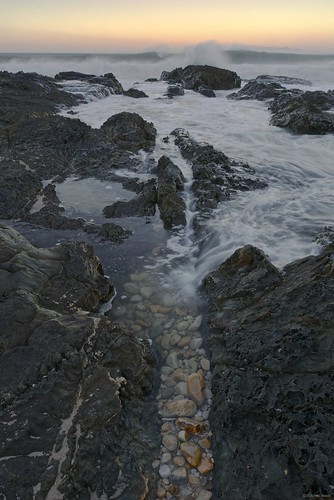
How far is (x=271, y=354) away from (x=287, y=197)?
5.45m

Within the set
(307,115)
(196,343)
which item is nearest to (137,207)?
(196,343)

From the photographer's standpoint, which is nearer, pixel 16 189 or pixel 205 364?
pixel 205 364

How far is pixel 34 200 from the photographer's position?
284 inches

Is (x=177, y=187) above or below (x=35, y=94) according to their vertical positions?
below

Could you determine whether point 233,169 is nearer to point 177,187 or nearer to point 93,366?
point 177,187

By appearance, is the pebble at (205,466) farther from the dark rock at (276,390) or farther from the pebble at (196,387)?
the pebble at (196,387)

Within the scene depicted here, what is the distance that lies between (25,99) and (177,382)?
15.4 m

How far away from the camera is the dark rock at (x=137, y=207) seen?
6841mm

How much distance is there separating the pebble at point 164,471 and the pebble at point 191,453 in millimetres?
167

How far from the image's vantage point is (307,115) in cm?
1235

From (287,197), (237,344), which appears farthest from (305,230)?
(237,344)

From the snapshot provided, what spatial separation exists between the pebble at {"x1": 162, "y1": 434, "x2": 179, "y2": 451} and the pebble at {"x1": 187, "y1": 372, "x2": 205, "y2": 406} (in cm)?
41

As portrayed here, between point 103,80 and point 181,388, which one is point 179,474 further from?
point 103,80

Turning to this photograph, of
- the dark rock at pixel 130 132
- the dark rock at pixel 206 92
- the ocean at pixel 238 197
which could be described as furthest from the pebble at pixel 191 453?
the dark rock at pixel 206 92
